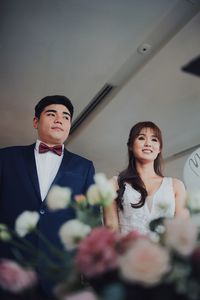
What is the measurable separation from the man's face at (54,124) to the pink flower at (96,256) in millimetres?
1322

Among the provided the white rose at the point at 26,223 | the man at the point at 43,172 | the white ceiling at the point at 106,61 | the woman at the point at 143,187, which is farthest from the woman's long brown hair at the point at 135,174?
the white rose at the point at 26,223

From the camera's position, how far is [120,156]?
5.32 metres

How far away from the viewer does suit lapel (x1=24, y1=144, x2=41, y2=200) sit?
177cm

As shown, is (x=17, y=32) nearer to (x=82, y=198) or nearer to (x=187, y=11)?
(x=187, y=11)

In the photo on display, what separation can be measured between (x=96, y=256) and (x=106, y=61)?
2630 mm

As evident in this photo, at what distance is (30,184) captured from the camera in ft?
5.85

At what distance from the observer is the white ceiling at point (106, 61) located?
2576 millimetres

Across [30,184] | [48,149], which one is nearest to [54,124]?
[48,149]

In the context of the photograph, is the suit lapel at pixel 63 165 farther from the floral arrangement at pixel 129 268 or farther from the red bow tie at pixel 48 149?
the floral arrangement at pixel 129 268

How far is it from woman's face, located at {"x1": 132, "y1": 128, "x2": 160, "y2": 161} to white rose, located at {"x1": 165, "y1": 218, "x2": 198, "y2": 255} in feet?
4.55

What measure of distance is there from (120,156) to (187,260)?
466 cm

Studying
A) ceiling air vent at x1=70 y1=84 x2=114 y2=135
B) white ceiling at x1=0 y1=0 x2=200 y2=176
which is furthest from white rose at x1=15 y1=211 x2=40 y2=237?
ceiling air vent at x1=70 y1=84 x2=114 y2=135

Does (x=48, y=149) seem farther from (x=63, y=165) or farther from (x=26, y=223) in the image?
(x=26, y=223)

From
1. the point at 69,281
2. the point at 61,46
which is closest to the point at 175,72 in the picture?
the point at 61,46
